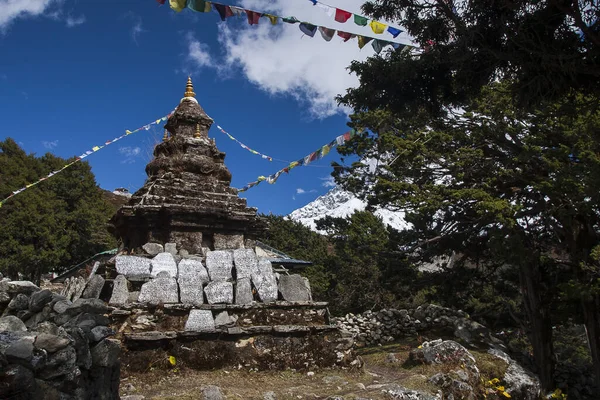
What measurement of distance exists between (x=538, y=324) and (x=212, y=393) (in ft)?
34.5

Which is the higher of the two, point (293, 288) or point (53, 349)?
point (293, 288)

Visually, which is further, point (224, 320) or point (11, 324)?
point (224, 320)

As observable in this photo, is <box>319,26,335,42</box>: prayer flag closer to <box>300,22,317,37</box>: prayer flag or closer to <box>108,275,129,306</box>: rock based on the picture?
<box>300,22,317,37</box>: prayer flag

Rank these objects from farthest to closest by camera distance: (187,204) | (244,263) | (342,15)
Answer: (187,204) < (342,15) < (244,263)

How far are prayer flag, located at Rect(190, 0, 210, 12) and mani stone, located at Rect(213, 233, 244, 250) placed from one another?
478 cm

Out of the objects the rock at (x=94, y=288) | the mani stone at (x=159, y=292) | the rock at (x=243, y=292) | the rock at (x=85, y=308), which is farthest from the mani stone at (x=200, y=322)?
A: the rock at (x=85, y=308)

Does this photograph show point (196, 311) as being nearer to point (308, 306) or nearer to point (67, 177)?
point (308, 306)

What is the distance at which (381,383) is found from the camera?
7109 mm

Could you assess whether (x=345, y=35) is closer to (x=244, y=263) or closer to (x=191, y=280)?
(x=244, y=263)

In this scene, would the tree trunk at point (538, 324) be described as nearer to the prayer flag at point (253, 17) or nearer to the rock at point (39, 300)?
the prayer flag at point (253, 17)

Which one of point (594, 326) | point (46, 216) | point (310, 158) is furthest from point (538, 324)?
point (46, 216)

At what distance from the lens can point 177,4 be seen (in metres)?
8.12

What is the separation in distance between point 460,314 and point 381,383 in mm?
7097

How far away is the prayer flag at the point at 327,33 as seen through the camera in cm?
892
